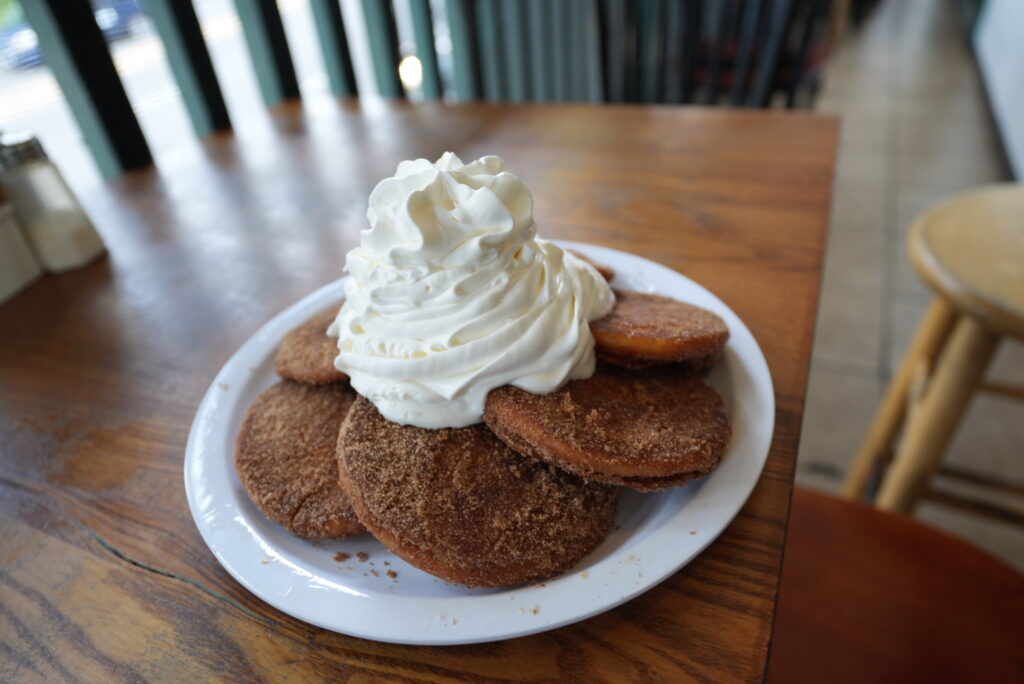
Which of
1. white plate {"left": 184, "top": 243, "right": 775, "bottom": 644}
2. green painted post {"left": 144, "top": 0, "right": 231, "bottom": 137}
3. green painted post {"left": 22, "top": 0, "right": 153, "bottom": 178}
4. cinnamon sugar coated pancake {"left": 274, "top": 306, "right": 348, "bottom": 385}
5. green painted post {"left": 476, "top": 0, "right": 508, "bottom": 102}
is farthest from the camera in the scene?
green painted post {"left": 476, "top": 0, "right": 508, "bottom": 102}

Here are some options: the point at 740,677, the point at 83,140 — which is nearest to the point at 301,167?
the point at 83,140

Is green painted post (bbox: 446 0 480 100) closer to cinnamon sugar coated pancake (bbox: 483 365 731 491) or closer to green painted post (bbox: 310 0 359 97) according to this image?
green painted post (bbox: 310 0 359 97)

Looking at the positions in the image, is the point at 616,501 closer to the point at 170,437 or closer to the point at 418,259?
the point at 418,259

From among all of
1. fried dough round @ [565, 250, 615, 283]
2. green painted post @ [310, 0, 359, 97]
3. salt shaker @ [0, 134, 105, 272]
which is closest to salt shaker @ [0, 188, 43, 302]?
salt shaker @ [0, 134, 105, 272]

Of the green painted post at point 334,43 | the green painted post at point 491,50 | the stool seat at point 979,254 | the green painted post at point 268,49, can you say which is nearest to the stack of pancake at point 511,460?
the stool seat at point 979,254

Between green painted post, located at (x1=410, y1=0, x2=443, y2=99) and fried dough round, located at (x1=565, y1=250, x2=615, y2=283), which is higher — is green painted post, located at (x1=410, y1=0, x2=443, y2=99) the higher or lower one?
the lower one

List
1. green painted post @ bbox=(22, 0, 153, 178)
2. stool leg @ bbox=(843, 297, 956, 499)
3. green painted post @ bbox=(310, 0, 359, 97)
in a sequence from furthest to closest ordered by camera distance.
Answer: green painted post @ bbox=(310, 0, 359, 97), green painted post @ bbox=(22, 0, 153, 178), stool leg @ bbox=(843, 297, 956, 499)

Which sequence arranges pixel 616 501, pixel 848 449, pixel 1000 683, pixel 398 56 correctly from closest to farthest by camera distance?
pixel 616 501
pixel 1000 683
pixel 848 449
pixel 398 56

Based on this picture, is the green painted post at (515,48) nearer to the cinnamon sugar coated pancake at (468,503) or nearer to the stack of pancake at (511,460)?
the stack of pancake at (511,460)
